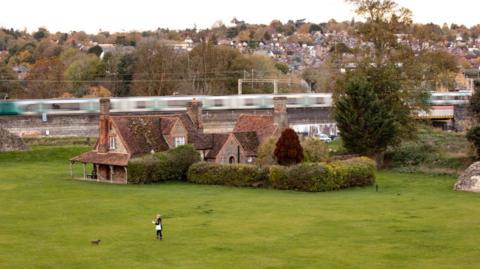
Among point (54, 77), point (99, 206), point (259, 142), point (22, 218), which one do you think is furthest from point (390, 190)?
point (54, 77)

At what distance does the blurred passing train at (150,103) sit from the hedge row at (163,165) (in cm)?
2740

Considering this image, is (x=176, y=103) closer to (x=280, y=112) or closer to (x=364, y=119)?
(x=280, y=112)

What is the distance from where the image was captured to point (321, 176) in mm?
51344

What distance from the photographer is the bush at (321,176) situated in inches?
2025

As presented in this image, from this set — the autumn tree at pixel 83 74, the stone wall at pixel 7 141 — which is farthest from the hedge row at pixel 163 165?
the autumn tree at pixel 83 74

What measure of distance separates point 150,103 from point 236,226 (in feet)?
159

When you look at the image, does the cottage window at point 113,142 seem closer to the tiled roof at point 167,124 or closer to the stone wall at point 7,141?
the tiled roof at point 167,124

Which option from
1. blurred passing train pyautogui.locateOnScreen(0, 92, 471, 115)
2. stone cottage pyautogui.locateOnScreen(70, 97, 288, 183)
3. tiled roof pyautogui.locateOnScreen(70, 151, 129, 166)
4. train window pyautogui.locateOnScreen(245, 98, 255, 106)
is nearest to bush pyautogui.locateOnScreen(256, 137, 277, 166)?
stone cottage pyautogui.locateOnScreen(70, 97, 288, 183)

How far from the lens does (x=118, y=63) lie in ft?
420

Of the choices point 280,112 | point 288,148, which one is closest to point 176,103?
point 280,112

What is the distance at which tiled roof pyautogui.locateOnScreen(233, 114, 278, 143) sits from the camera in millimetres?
59844

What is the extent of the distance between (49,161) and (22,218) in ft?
96.9

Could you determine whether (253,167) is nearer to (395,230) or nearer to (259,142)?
(259,142)

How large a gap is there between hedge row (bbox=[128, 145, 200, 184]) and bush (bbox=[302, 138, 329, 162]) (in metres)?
6.66
